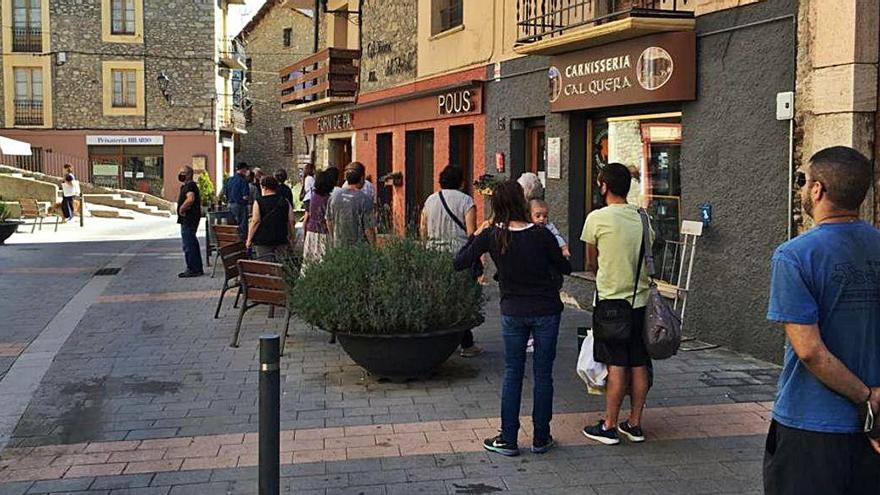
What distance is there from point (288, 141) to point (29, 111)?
13.7 m

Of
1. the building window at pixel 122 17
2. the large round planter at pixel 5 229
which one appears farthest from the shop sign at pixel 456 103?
the building window at pixel 122 17

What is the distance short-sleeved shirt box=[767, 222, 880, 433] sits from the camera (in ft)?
9.22

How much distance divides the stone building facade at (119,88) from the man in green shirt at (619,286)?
1380 inches

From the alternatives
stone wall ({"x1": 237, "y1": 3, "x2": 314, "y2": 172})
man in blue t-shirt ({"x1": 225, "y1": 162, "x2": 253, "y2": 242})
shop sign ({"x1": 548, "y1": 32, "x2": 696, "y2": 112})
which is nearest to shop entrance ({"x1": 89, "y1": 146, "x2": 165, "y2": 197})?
stone wall ({"x1": 237, "y1": 3, "x2": 314, "y2": 172})

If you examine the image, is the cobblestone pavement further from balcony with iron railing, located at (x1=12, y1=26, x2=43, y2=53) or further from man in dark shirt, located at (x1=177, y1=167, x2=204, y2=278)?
balcony with iron railing, located at (x1=12, y1=26, x2=43, y2=53)

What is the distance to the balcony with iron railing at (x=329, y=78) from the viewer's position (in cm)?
1814

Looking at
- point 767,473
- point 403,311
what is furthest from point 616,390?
point 767,473

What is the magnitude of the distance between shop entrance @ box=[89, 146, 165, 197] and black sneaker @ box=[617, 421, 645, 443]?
35.5m

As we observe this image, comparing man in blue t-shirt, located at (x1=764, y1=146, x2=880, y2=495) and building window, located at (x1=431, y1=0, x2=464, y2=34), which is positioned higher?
building window, located at (x1=431, y1=0, x2=464, y2=34)

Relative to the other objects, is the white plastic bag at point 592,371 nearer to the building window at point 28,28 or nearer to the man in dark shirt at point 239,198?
the man in dark shirt at point 239,198

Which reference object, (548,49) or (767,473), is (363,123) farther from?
(767,473)

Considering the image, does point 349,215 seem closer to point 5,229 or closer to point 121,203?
point 5,229

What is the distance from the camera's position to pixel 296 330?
8.72m

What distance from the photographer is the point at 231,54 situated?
41531 millimetres
